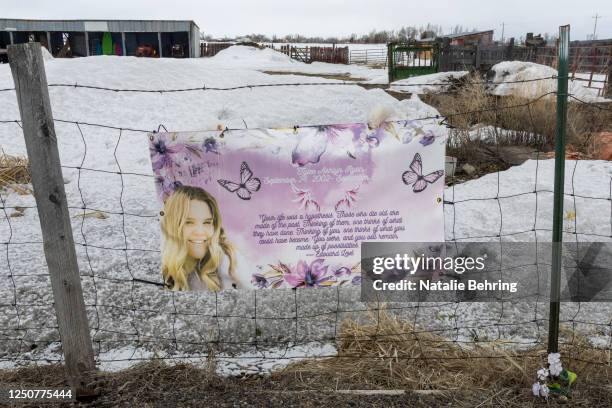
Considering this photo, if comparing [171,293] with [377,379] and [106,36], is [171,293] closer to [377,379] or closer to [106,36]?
[377,379]

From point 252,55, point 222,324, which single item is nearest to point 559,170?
point 222,324

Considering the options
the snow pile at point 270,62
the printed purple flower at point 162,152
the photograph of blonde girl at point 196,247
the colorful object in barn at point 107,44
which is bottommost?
the photograph of blonde girl at point 196,247

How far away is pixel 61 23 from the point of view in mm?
29047

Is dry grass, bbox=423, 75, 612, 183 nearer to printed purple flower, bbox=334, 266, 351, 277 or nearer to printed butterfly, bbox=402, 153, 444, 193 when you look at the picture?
printed butterfly, bbox=402, 153, 444, 193

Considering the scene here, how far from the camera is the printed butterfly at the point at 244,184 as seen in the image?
2.69 metres

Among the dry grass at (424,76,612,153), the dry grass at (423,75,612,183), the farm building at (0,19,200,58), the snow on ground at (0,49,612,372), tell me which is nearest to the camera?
the snow on ground at (0,49,612,372)

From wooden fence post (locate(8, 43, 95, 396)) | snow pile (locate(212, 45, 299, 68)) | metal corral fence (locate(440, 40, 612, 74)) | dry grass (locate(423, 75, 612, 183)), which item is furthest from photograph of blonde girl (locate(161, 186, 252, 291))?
snow pile (locate(212, 45, 299, 68))

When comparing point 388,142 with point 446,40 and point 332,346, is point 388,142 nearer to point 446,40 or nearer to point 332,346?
point 332,346

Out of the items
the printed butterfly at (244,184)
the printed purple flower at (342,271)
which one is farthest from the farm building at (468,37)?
the printed butterfly at (244,184)

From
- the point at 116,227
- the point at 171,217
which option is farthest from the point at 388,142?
the point at 116,227

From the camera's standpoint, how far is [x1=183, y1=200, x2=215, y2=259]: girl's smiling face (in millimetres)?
2723

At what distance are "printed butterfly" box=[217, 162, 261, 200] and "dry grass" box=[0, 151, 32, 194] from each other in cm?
450

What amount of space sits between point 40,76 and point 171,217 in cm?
86

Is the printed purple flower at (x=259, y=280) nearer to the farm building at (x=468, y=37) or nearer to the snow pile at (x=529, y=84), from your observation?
the snow pile at (x=529, y=84)
